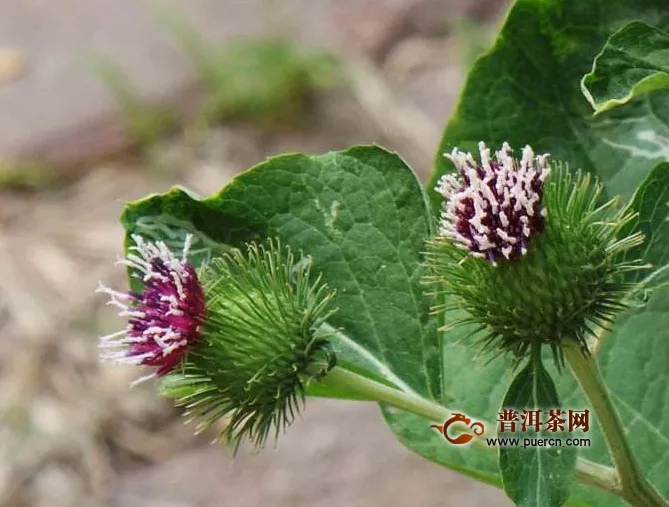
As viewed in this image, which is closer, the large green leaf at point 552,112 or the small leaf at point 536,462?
the small leaf at point 536,462

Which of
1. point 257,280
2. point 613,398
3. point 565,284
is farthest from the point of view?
point 613,398

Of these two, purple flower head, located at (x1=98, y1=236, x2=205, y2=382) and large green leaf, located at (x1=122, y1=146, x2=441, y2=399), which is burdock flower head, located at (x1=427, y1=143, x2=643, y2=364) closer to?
large green leaf, located at (x1=122, y1=146, x2=441, y2=399)

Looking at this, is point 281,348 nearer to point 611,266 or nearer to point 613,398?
point 611,266

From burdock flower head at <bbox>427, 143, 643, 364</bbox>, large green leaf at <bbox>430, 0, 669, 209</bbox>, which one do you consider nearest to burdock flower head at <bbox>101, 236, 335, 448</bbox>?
burdock flower head at <bbox>427, 143, 643, 364</bbox>

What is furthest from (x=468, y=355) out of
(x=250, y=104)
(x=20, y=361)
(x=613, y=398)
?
(x=250, y=104)

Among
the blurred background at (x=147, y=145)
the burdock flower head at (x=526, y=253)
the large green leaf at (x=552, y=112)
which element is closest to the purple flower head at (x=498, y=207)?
the burdock flower head at (x=526, y=253)

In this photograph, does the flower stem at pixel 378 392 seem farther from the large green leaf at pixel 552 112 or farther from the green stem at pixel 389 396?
the large green leaf at pixel 552 112
